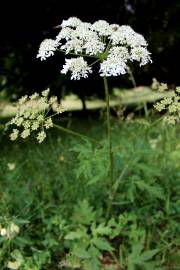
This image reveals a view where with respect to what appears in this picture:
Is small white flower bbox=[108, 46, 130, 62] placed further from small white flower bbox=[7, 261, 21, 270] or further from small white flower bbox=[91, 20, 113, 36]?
small white flower bbox=[7, 261, 21, 270]

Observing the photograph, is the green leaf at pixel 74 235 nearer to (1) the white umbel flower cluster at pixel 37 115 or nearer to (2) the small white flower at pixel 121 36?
(1) the white umbel flower cluster at pixel 37 115

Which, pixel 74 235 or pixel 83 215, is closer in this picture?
pixel 74 235

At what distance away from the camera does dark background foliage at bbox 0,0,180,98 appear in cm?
1151

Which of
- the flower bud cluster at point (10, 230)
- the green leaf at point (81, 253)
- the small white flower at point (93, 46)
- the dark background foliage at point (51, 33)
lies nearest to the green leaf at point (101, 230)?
the green leaf at point (81, 253)

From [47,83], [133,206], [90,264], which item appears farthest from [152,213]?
[47,83]

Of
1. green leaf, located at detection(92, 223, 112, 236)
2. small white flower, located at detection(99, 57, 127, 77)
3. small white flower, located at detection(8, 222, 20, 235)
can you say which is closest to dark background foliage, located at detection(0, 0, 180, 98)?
green leaf, located at detection(92, 223, 112, 236)

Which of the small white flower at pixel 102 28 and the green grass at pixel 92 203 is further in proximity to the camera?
the green grass at pixel 92 203

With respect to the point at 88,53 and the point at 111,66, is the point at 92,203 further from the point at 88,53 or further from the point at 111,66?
the point at 111,66

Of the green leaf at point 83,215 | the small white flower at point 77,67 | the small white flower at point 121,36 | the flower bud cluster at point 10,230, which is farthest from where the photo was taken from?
the green leaf at point 83,215

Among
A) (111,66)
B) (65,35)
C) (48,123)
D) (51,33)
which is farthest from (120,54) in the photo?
(51,33)

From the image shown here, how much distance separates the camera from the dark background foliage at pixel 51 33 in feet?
37.8

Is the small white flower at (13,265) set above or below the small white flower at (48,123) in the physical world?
below

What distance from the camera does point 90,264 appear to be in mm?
3551

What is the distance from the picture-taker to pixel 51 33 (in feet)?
37.6
